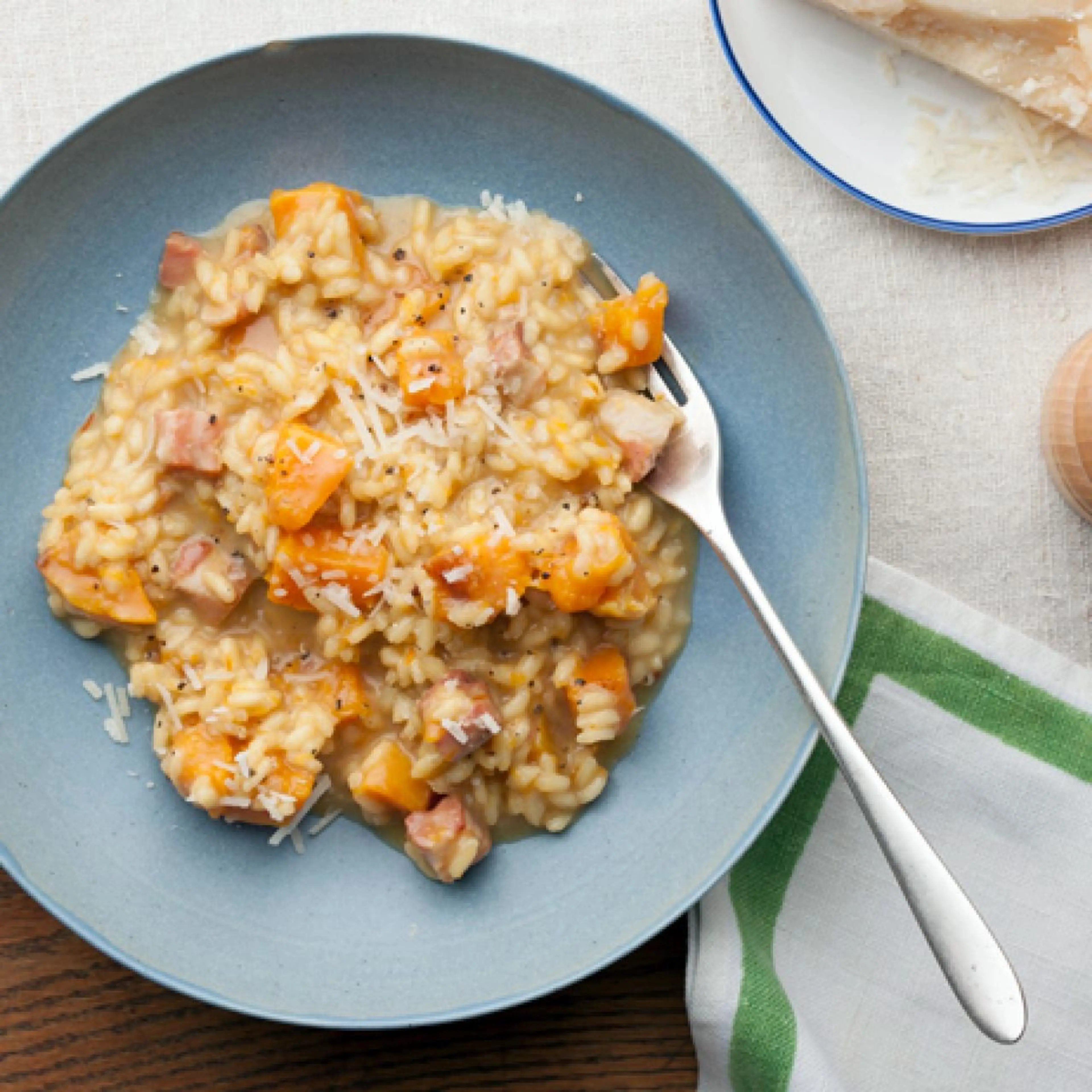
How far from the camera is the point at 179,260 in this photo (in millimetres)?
2479

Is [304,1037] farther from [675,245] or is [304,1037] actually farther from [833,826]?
[675,245]

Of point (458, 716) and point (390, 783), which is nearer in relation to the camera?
Result: point (458, 716)

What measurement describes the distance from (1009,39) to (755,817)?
6.04ft

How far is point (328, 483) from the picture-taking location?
2.26 m

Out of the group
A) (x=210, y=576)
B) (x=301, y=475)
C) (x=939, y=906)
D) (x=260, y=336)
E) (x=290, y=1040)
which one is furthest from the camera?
(x=290, y=1040)

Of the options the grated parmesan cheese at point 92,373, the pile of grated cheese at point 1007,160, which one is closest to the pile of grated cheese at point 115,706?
the grated parmesan cheese at point 92,373

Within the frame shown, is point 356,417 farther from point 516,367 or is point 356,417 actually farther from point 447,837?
point 447,837

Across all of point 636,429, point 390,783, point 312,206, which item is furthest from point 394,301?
point 390,783

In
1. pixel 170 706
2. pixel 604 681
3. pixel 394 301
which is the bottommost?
pixel 604 681

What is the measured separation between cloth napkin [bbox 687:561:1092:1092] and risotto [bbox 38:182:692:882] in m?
0.54

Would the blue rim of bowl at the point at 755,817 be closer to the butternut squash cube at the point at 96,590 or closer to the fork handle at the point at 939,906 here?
the fork handle at the point at 939,906

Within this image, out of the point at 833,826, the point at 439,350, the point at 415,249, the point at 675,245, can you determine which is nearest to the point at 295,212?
the point at 415,249

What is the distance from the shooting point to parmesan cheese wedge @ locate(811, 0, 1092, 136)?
275cm

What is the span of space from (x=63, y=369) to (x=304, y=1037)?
154 cm
